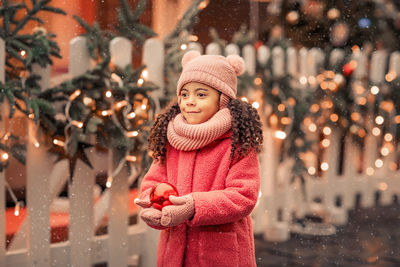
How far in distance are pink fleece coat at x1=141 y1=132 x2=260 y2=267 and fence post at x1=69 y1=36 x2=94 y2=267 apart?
1.18 meters

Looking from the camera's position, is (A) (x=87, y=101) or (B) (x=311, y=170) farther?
(B) (x=311, y=170)

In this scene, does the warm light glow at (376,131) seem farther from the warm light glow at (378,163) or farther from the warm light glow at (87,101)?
the warm light glow at (87,101)

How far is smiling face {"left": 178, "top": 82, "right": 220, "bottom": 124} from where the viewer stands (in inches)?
81.2

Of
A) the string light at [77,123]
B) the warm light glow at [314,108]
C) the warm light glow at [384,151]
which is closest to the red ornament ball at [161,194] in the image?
the string light at [77,123]

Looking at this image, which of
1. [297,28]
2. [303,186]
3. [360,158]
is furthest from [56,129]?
[360,158]

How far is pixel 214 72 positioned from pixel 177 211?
577mm

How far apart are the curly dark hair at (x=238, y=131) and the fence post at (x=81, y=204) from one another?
3.59ft

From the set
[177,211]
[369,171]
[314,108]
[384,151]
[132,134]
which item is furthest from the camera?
[369,171]

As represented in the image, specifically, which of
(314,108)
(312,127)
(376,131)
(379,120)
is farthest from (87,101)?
(376,131)

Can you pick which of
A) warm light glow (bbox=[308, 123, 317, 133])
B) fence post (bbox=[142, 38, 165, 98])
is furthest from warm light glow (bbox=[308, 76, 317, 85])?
fence post (bbox=[142, 38, 165, 98])

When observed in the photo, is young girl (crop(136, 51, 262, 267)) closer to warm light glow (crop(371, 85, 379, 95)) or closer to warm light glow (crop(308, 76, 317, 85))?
warm light glow (crop(308, 76, 317, 85))

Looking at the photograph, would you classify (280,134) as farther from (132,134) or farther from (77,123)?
(77,123)

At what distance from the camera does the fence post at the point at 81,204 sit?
3.10 metres

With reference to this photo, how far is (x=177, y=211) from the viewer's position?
1875 mm
